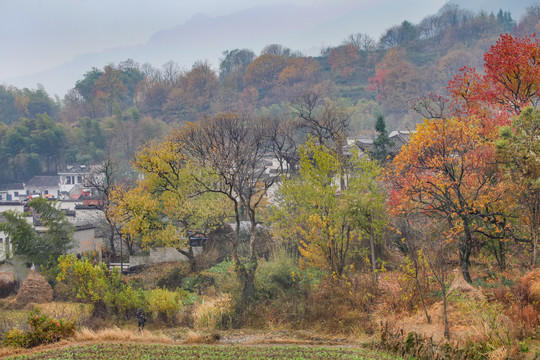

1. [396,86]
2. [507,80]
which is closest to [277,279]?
[507,80]

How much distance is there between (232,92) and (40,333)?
66.3m

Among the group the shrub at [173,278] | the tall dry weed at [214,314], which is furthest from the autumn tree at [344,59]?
the tall dry weed at [214,314]

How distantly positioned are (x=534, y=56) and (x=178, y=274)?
19.3 metres

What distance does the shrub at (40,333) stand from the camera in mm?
13422

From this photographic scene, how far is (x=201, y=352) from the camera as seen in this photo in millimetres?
12516

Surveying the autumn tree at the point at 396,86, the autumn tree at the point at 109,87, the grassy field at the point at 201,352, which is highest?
the autumn tree at the point at 109,87

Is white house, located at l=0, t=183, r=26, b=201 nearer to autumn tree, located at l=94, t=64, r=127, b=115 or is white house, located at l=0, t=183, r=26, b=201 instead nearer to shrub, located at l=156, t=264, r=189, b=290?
autumn tree, located at l=94, t=64, r=127, b=115

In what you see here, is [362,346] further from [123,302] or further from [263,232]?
[263,232]

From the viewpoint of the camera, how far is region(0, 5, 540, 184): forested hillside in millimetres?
63719

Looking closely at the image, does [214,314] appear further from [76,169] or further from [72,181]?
[76,169]

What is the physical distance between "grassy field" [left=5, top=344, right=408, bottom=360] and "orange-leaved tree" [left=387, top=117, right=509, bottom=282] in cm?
593

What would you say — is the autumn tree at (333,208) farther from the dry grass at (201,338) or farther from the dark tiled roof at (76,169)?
the dark tiled roof at (76,169)

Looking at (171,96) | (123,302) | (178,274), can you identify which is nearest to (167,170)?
(178,274)

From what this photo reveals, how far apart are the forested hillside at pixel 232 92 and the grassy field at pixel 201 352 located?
44.8m
